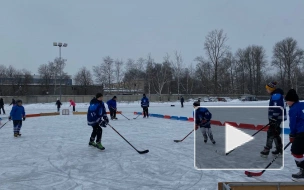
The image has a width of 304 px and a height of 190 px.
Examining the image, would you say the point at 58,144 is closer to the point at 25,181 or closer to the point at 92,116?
the point at 92,116

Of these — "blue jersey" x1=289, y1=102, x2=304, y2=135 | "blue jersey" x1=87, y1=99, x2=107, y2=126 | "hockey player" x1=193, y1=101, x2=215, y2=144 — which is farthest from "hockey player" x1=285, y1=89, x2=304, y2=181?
"blue jersey" x1=87, y1=99, x2=107, y2=126

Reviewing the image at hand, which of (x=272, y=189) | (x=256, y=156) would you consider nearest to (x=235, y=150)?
(x=256, y=156)

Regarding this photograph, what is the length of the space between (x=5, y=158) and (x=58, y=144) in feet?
6.04

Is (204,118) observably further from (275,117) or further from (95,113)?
(95,113)

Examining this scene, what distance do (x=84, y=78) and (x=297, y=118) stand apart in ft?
202

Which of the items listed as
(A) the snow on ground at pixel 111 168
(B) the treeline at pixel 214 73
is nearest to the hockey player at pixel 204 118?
(A) the snow on ground at pixel 111 168

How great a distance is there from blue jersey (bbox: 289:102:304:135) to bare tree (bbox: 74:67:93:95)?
5942cm

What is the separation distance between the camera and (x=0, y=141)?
909cm

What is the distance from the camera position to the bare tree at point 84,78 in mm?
63122

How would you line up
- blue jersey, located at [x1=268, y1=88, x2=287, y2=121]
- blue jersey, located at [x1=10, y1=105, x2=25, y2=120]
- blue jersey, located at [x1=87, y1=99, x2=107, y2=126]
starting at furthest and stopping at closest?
blue jersey, located at [x1=10, y1=105, x2=25, y2=120], blue jersey, located at [x1=87, y1=99, x2=107, y2=126], blue jersey, located at [x1=268, y1=88, x2=287, y2=121]

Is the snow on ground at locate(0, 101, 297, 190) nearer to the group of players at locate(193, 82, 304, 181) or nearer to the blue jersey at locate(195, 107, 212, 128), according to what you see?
the group of players at locate(193, 82, 304, 181)

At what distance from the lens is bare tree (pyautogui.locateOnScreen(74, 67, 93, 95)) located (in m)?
63.1

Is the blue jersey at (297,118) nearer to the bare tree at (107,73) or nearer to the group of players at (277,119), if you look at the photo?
the group of players at (277,119)

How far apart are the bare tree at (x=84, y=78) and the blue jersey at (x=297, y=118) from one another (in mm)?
59420
